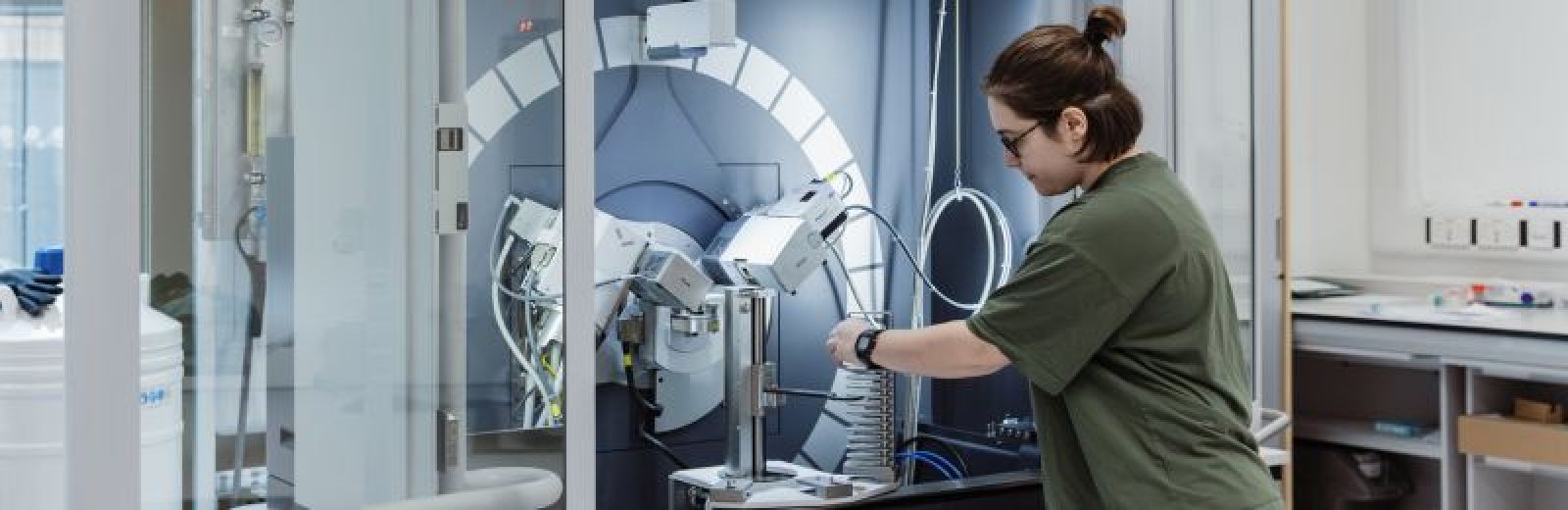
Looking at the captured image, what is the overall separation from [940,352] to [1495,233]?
2.80m

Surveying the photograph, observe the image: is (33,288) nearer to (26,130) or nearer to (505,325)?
(505,325)

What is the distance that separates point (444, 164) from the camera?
1.58 meters

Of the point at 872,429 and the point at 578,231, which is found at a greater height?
the point at 578,231

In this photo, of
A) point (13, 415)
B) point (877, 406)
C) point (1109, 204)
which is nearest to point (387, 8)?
point (13, 415)

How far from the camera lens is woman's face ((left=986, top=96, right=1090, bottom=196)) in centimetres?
189

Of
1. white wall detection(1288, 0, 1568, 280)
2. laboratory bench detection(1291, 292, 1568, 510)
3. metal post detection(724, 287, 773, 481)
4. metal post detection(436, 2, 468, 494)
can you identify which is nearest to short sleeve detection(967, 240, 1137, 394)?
metal post detection(436, 2, 468, 494)

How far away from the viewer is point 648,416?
323 cm

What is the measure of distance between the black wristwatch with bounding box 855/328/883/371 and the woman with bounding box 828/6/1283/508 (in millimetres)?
154

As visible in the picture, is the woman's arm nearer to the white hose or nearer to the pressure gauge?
the pressure gauge

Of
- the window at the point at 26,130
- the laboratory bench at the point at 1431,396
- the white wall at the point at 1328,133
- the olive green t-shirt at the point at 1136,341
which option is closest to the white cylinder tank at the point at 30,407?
the olive green t-shirt at the point at 1136,341

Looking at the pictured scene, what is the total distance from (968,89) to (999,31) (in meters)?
0.16

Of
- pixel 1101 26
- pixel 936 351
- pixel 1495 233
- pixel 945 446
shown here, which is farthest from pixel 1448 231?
pixel 936 351

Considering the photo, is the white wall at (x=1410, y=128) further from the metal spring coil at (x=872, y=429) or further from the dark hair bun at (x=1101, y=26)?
the dark hair bun at (x=1101, y=26)

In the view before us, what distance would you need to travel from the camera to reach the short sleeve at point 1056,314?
178 cm
